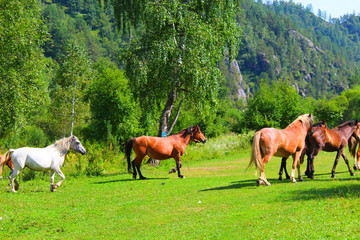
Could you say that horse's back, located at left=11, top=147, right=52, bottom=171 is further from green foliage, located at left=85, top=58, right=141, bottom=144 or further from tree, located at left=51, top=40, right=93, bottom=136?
tree, located at left=51, top=40, right=93, bottom=136

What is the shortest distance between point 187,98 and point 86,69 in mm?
52456

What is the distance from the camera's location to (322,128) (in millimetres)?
14641

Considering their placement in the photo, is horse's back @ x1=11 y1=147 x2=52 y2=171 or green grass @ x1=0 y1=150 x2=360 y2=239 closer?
green grass @ x1=0 y1=150 x2=360 y2=239

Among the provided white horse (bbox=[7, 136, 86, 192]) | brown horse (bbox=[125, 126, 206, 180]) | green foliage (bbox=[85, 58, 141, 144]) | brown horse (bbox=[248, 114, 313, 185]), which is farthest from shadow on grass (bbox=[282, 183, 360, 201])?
green foliage (bbox=[85, 58, 141, 144])

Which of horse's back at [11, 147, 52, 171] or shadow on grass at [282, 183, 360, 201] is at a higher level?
horse's back at [11, 147, 52, 171]

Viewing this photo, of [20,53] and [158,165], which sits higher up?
[20,53]

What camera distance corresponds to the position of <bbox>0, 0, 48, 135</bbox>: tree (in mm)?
22578

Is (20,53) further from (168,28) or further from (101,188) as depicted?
(101,188)

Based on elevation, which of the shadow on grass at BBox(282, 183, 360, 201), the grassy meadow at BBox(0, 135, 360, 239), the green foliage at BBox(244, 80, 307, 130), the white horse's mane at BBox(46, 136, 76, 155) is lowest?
the grassy meadow at BBox(0, 135, 360, 239)

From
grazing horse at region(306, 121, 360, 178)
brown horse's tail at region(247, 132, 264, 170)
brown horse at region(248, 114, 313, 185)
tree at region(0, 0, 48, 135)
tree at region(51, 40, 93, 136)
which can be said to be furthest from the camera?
tree at region(51, 40, 93, 136)

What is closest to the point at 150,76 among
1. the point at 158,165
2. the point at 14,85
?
the point at 158,165

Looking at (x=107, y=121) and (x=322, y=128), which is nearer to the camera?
(x=322, y=128)

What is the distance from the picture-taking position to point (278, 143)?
12766 millimetres

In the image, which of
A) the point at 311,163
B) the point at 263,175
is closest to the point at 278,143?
the point at 263,175
